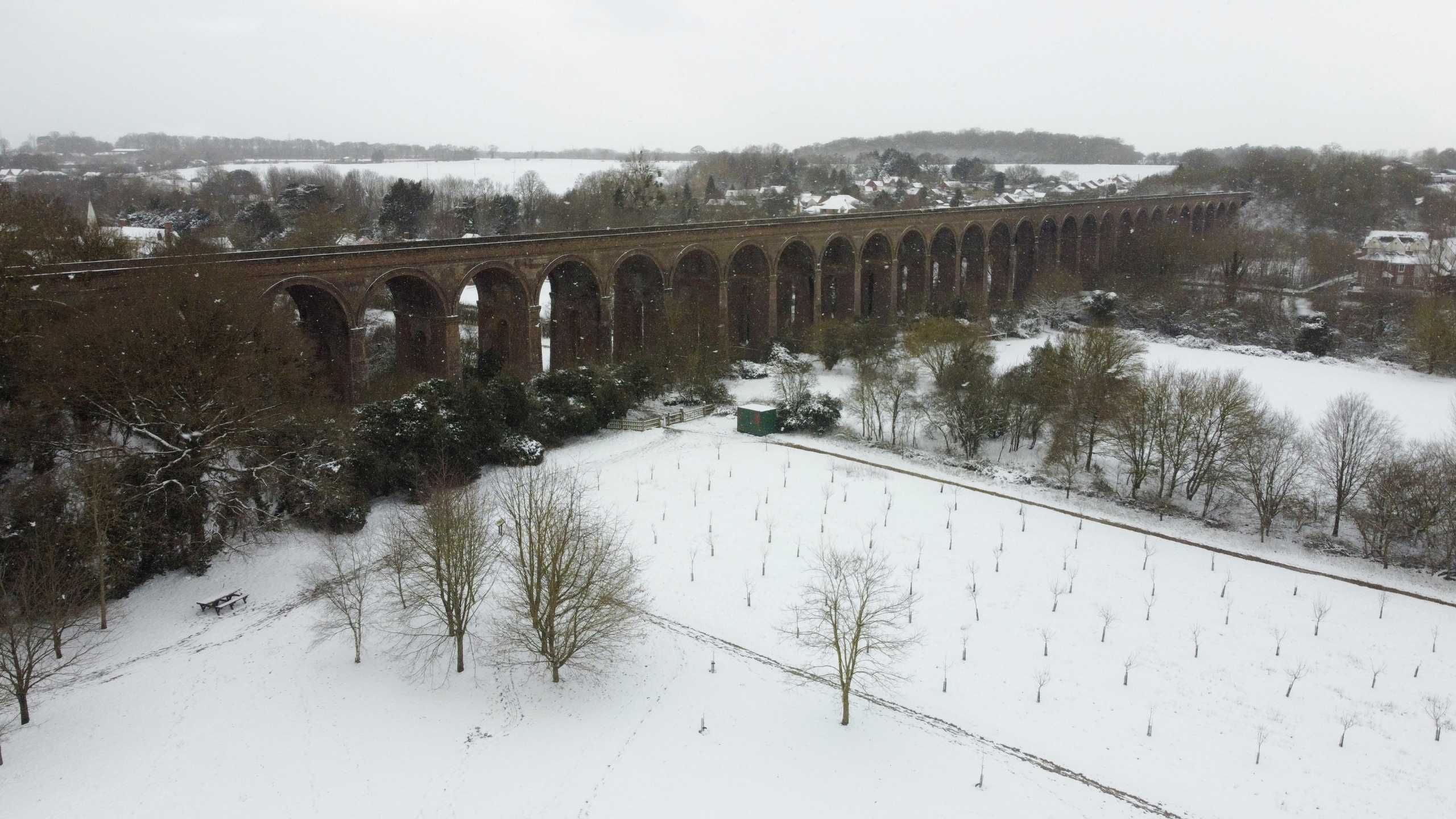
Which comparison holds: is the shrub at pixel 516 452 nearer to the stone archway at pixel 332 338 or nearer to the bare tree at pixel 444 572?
the stone archway at pixel 332 338

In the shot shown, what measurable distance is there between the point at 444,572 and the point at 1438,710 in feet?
57.3

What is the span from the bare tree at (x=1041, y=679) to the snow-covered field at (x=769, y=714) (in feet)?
0.36

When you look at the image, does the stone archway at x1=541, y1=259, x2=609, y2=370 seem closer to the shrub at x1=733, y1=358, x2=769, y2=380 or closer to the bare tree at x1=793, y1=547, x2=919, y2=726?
the shrub at x1=733, y1=358, x2=769, y2=380

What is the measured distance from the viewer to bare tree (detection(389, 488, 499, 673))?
51.3 feet

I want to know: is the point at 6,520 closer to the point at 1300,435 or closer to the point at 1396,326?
the point at 1300,435

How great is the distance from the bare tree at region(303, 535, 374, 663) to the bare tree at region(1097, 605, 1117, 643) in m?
14.0

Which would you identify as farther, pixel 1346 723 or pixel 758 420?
pixel 758 420

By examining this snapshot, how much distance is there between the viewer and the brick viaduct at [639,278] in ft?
84.7

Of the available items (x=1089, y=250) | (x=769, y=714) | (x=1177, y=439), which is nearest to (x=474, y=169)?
(x=1089, y=250)

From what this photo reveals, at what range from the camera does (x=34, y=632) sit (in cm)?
1422

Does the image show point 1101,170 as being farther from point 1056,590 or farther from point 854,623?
point 854,623

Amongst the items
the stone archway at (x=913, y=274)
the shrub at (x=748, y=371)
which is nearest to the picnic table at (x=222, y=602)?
the shrub at (x=748, y=371)

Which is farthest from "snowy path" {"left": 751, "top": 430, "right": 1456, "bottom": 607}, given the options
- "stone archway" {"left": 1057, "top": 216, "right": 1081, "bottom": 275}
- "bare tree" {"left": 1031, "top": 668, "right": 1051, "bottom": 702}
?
"stone archway" {"left": 1057, "top": 216, "right": 1081, "bottom": 275}

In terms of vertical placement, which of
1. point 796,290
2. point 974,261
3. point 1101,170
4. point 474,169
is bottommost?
point 796,290
